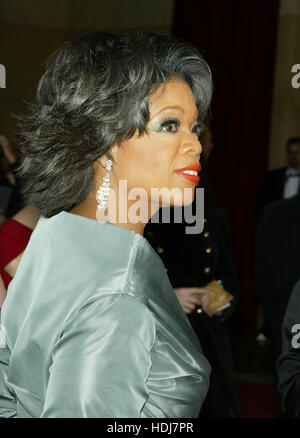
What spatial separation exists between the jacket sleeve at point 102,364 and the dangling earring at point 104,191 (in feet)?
1.05

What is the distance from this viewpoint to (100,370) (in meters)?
1.00

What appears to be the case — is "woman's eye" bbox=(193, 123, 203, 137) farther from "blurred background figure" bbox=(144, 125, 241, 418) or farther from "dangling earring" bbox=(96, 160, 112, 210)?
"blurred background figure" bbox=(144, 125, 241, 418)

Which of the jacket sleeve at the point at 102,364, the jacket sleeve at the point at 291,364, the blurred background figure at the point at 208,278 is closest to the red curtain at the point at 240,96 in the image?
the blurred background figure at the point at 208,278

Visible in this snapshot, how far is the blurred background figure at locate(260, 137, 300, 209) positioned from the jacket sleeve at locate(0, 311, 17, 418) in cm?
549

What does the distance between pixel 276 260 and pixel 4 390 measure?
1.73 m

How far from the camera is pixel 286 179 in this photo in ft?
21.8

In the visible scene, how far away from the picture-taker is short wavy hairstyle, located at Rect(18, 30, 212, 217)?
129 cm

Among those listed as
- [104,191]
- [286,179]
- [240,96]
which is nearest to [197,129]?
[104,191]

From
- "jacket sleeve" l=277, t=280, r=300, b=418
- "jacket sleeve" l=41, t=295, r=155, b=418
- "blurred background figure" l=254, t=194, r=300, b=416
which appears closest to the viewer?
"jacket sleeve" l=41, t=295, r=155, b=418

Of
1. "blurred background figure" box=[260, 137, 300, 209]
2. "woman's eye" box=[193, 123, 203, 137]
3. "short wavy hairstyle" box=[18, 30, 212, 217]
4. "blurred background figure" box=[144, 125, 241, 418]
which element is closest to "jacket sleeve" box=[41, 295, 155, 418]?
"short wavy hairstyle" box=[18, 30, 212, 217]

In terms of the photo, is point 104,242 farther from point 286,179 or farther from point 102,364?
point 286,179

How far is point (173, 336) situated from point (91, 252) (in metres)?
0.21

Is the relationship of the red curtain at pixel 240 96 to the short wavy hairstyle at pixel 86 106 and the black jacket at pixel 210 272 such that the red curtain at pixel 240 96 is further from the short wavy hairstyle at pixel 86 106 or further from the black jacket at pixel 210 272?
the short wavy hairstyle at pixel 86 106

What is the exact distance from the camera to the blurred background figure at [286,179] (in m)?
6.57
